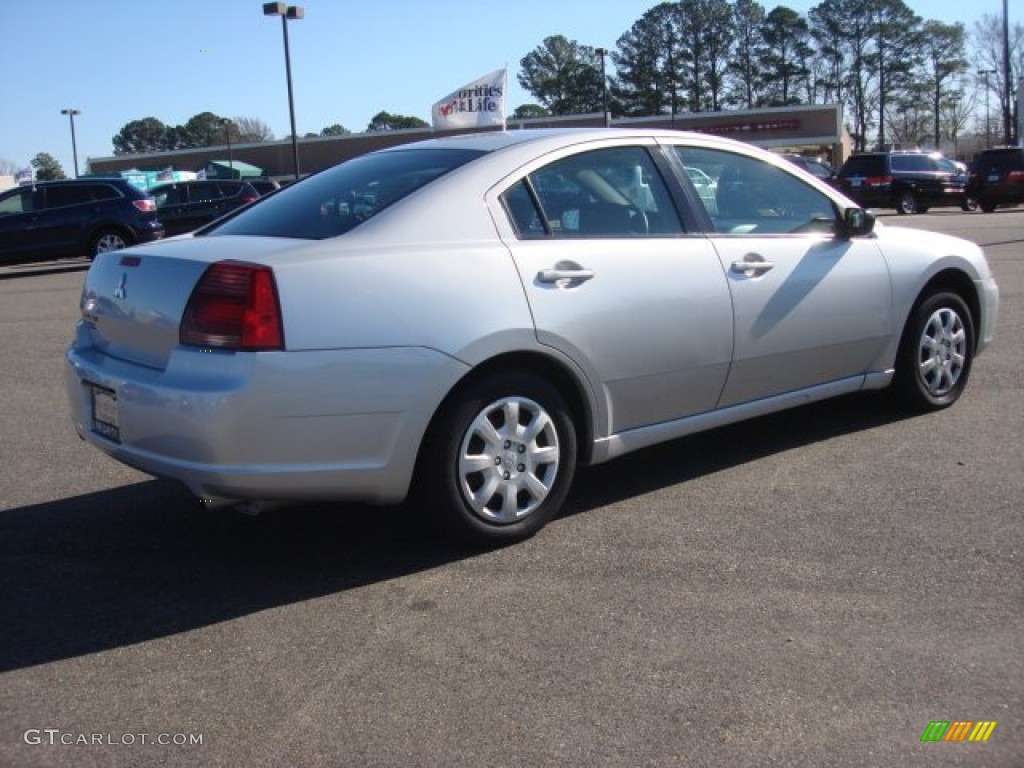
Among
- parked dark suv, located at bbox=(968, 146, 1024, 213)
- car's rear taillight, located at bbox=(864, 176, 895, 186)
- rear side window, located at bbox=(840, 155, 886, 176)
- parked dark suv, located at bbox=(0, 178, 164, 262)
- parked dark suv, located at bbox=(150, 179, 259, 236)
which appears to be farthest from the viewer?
rear side window, located at bbox=(840, 155, 886, 176)

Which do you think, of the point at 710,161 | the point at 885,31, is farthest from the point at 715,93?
the point at 710,161

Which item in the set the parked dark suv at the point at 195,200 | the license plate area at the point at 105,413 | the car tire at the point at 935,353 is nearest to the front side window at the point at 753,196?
the car tire at the point at 935,353

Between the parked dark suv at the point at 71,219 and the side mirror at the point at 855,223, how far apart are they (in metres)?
15.3

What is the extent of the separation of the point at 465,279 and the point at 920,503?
216 centimetres

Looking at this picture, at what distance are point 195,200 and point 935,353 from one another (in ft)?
62.2

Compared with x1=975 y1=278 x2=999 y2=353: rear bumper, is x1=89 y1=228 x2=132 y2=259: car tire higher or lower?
higher

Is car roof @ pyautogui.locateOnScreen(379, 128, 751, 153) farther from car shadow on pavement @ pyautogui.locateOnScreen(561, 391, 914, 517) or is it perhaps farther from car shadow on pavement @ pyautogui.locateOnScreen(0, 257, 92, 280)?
car shadow on pavement @ pyautogui.locateOnScreen(0, 257, 92, 280)

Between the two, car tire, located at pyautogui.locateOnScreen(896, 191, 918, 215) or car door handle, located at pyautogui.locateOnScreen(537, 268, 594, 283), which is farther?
car tire, located at pyautogui.locateOnScreen(896, 191, 918, 215)

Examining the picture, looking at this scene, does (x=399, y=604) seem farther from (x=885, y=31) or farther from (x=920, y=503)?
(x=885, y=31)

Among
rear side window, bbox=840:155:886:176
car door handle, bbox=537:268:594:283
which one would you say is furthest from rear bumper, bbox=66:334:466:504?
rear side window, bbox=840:155:886:176

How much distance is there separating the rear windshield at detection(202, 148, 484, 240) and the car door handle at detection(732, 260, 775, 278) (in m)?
1.26

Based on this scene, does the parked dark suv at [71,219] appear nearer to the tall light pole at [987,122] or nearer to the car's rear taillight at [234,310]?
the car's rear taillight at [234,310]

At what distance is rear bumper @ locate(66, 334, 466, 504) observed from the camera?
348 cm

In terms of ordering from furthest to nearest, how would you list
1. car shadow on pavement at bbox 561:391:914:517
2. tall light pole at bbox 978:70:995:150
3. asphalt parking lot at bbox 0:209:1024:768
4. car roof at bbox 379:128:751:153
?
tall light pole at bbox 978:70:995:150, car shadow on pavement at bbox 561:391:914:517, car roof at bbox 379:128:751:153, asphalt parking lot at bbox 0:209:1024:768
